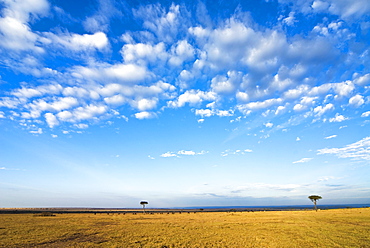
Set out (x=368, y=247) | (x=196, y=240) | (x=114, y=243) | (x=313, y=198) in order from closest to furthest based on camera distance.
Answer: (x=368, y=247) < (x=114, y=243) < (x=196, y=240) < (x=313, y=198)

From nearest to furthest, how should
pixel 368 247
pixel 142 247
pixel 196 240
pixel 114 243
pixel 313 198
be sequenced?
1. pixel 368 247
2. pixel 142 247
3. pixel 114 243
4. pixel 196 240
5. pixel 313 198

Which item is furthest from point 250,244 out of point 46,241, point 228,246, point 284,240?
point 46,241

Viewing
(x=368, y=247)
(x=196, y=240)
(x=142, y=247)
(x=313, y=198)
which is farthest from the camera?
(x=313, y=198)

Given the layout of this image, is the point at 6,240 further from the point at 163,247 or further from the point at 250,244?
the point at 250,244

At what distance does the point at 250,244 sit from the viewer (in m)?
19.7

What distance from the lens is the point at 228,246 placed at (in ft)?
62.4

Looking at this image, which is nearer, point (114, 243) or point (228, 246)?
point (228, 246)

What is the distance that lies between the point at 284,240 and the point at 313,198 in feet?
232

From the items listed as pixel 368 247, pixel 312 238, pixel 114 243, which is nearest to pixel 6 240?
pixel 114 243

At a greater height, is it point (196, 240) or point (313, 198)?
point (313, 198)

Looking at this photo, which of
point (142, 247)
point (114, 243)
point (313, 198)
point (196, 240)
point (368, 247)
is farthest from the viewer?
point (313, 198)

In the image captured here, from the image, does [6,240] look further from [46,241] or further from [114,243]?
[114,243]

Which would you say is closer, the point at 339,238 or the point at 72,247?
the point at 72,247

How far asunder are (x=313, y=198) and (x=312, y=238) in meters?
68.3
